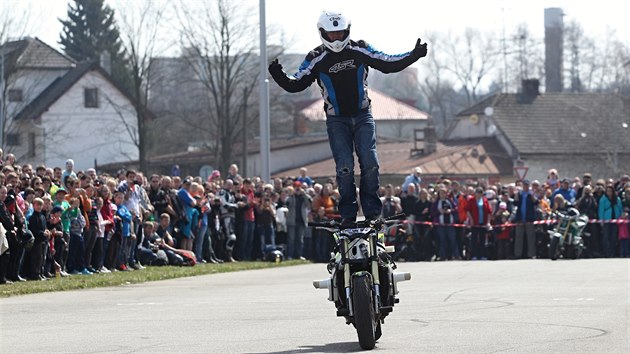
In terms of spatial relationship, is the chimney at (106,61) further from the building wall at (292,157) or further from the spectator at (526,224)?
the spectator at (526,224)

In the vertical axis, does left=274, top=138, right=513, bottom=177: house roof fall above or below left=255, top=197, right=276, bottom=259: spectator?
above

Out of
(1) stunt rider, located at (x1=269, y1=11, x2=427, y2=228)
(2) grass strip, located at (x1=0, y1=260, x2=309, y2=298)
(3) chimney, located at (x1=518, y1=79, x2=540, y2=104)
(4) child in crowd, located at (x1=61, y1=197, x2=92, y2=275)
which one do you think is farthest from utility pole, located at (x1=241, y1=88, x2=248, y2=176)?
(1) stunt rider, located at (x1=269, y1=11, x2=427, y2=228)

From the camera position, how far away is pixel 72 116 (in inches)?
3260

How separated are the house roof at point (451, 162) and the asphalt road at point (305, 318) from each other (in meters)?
47.2

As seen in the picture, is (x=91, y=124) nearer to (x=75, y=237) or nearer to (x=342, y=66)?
(x=75, y=237)

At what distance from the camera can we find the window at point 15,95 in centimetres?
Answer: 7117

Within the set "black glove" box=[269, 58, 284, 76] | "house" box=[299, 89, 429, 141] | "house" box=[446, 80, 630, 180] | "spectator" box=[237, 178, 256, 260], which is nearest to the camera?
"black glove" box=[269, 58, 284, 76]

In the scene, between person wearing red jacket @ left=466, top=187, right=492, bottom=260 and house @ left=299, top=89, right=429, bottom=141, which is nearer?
person wearing red jacket @ left=466, top=187, right=492, bottom=260

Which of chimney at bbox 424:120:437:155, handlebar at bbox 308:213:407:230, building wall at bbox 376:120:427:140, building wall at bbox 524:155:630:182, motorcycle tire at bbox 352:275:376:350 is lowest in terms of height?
motorcycle tire at bbox 352:275:376:350

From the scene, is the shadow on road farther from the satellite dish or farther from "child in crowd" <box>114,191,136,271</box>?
the satellite dish

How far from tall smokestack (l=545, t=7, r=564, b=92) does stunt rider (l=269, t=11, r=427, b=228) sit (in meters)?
75.7

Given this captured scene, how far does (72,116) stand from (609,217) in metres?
55.5

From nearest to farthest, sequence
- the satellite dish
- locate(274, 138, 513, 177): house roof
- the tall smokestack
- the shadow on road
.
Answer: the shadow on road → locate(274, 138, 513, 177): house roof → the satellite dish → the tall smokestack

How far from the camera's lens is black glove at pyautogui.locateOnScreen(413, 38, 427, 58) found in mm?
11766
